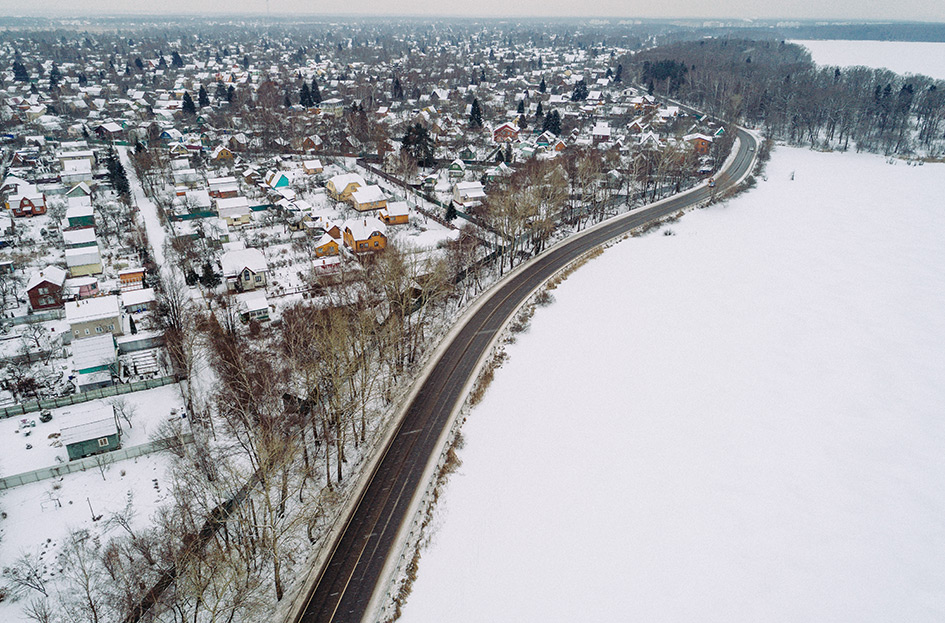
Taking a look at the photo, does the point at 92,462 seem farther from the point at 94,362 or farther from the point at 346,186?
the point at 346,186

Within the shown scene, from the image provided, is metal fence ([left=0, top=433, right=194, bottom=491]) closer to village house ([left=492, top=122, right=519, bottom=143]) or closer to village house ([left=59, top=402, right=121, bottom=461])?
village house ([left=59, top=402, right=121, bottom=461])

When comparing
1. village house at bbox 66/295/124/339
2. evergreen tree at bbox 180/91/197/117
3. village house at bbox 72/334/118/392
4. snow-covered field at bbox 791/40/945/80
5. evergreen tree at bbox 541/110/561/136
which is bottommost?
village house at bbox 72/334/118/392

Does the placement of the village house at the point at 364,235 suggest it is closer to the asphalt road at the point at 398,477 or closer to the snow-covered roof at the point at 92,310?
the asphalt road at the point at 398,477

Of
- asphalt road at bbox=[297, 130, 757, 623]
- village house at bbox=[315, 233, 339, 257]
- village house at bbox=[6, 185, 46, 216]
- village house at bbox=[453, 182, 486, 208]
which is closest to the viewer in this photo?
asphalt road at bbox=[297, 130, 757, 623]

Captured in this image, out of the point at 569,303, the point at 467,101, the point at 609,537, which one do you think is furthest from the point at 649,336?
the point at 467,101

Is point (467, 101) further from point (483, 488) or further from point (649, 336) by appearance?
point (483, 488)

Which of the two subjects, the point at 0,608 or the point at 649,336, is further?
the point at 649,336

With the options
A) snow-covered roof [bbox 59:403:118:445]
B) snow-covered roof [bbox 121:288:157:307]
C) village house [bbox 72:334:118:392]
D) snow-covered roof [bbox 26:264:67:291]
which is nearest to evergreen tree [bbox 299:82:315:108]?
snow-covered roof [bbox 26:264:67:291]

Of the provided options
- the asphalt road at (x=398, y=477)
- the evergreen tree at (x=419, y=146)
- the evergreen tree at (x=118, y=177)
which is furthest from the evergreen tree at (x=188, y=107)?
the asphalt road at (x=398, y=477)
